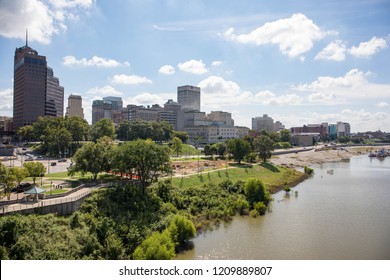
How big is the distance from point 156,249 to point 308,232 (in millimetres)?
21232

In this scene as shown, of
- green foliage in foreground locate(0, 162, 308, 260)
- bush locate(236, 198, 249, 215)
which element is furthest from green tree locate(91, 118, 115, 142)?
bush locate(236, 198, 249, 215)

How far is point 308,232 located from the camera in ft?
134

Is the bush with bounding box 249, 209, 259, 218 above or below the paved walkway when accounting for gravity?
below

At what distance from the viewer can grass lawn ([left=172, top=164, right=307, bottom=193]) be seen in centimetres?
6456

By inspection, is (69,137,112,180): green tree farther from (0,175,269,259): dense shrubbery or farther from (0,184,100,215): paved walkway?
(0,184,100,215): paved walkway

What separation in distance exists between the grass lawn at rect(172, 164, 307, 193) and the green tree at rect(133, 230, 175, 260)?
1073 inches

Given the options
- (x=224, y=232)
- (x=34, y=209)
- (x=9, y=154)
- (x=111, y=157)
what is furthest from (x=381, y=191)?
(x=9, y=154)

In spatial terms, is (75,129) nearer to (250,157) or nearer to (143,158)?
(250,157)

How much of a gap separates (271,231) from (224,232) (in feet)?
20.2

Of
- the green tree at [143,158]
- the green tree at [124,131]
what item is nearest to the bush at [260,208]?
the green tree at [143,158]

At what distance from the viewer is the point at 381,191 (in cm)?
6900

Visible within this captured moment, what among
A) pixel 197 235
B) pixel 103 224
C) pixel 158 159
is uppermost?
pixel 158 159

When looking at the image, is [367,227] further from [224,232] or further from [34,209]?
[34,209]

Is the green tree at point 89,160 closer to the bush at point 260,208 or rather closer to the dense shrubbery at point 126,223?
the dense shrubbery at point 126,223
